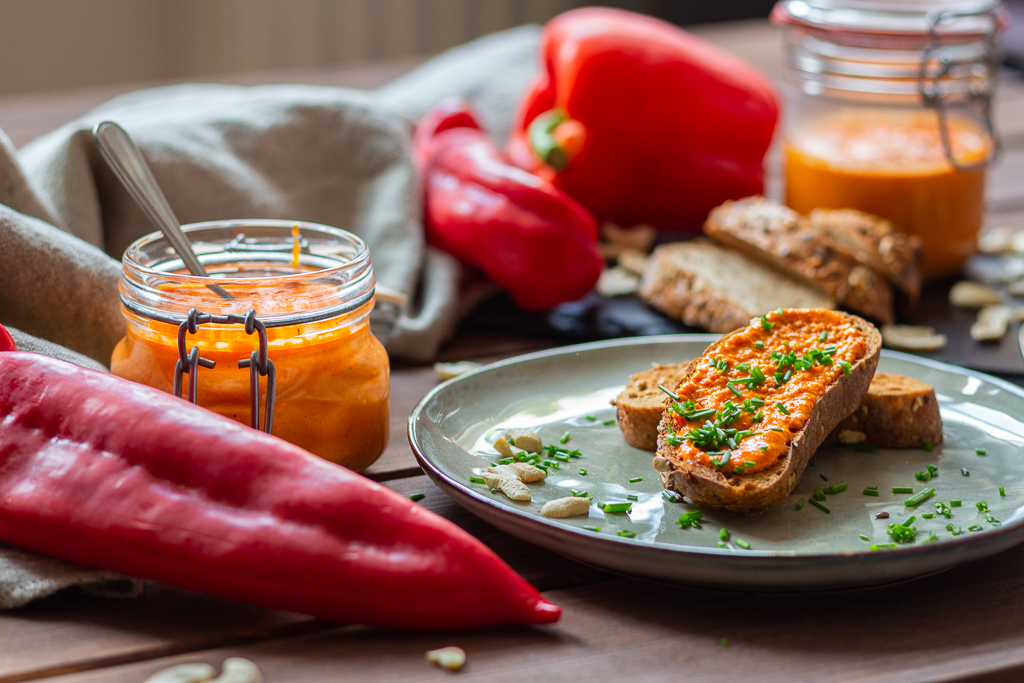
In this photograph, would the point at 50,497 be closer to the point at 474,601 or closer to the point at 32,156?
the point at 474,601

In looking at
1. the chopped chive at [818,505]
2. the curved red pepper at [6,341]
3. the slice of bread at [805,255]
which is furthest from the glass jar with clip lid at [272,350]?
the slice of bread at [805,255]

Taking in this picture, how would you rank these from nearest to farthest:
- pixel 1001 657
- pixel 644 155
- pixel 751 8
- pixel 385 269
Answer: pixel 1001 657
pixel 385 269
pixel 644 155
pixel 751 8

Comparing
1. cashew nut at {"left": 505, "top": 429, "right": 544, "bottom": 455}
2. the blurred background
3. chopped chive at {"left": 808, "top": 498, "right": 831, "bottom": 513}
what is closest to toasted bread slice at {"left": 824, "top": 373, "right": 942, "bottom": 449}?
chopped chive at {"left": 808, "top": 498, "right": 831, "bottom": 513}

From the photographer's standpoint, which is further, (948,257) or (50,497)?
(948,257)

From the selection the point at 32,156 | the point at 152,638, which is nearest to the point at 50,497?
the point at 152,638

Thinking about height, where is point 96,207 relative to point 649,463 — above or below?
above

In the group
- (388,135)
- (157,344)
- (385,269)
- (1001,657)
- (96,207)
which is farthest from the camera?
(388,135)

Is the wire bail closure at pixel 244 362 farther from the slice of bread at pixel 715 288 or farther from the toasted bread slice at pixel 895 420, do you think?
the slice of bread at pixel 715 288

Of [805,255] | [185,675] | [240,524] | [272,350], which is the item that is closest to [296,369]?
[272,350]
